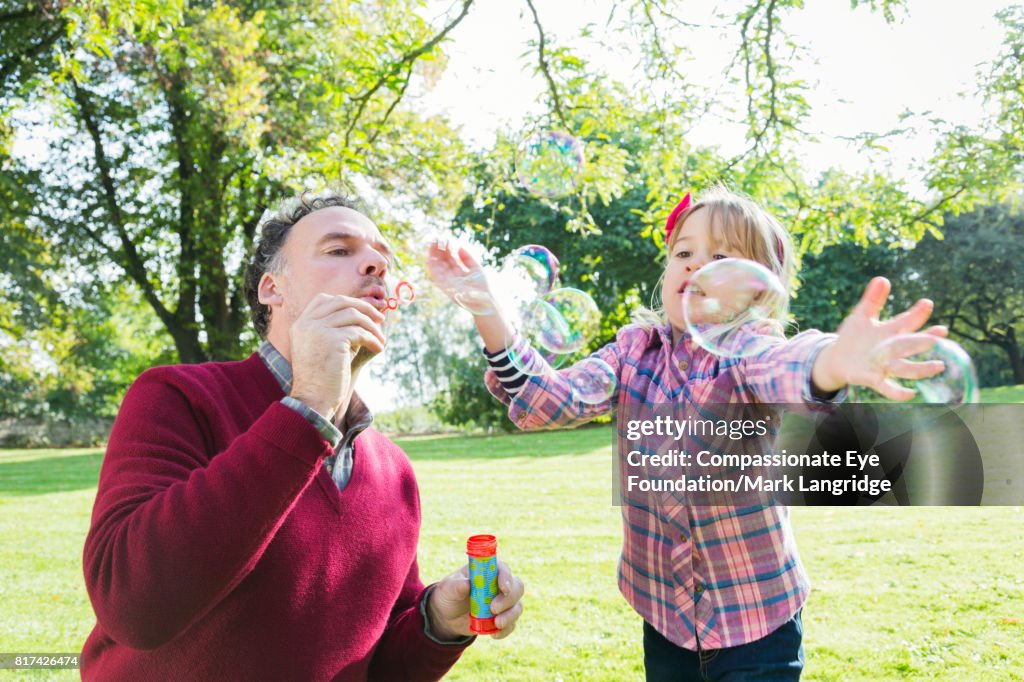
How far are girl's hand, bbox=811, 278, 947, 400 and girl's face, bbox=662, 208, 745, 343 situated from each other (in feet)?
2.17

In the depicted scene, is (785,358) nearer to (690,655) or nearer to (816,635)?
(690,655)

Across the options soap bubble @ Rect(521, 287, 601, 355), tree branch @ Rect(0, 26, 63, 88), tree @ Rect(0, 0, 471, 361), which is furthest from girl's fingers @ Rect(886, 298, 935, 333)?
tree branch @ Rect(0, 26, 63, 88)

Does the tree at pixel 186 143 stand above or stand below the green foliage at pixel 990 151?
above

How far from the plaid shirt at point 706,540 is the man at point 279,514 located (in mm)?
394

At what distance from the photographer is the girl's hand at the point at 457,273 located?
2.16m

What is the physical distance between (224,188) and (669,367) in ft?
42.8

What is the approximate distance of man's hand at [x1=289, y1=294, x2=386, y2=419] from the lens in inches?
55.2

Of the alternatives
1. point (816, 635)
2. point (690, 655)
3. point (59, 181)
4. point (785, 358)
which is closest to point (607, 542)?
point (816, 635)

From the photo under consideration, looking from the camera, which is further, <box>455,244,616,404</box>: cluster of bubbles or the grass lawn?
the grass lawn

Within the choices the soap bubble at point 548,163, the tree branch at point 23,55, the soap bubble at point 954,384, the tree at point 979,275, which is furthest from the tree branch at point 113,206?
the tree at point 979,275

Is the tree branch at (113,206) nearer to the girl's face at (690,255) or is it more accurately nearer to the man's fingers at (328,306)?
the girl's face at (690,255)

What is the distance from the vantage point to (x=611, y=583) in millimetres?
5207

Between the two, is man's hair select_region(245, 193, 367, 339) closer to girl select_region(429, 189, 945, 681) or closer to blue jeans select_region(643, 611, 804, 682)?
girl select_region(429, 189, 945, 681)

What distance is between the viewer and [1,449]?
77.2 ft
